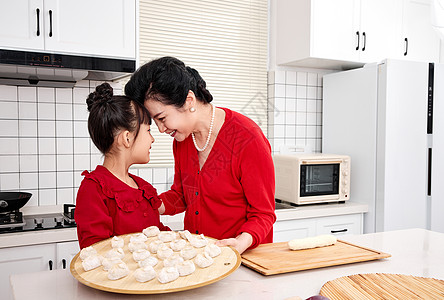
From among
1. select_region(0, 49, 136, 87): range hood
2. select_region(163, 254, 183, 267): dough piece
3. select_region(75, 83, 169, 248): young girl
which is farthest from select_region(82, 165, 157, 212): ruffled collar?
select_region(0, 49, 136, 87): range hood

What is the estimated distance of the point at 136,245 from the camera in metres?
1.08

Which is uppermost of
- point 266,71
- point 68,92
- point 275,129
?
point 266,71

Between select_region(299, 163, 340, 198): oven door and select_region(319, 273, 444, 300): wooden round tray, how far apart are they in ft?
5.29

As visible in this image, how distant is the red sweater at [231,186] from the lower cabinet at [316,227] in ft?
3.39

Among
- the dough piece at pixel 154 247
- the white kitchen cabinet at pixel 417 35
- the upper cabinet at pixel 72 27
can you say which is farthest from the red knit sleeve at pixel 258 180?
the white kitchen cabinet at pixel 417 35

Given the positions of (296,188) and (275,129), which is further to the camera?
(275,129)

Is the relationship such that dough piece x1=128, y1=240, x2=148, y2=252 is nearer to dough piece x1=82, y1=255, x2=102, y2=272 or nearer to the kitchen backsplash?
dough piece x1=82, y1=255, x2=102, y2=272

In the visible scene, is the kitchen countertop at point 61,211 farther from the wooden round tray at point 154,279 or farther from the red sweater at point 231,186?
the wooden round tray at point 154,279

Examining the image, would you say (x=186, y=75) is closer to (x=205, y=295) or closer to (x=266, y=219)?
(x=266, y=219)

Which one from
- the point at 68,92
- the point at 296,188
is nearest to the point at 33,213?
the point at 68,92

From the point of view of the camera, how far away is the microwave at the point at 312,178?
266 centimetres

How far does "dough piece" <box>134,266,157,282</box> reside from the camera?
89cm

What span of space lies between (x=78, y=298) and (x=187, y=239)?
13.9 inches

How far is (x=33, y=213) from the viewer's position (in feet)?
7.24
